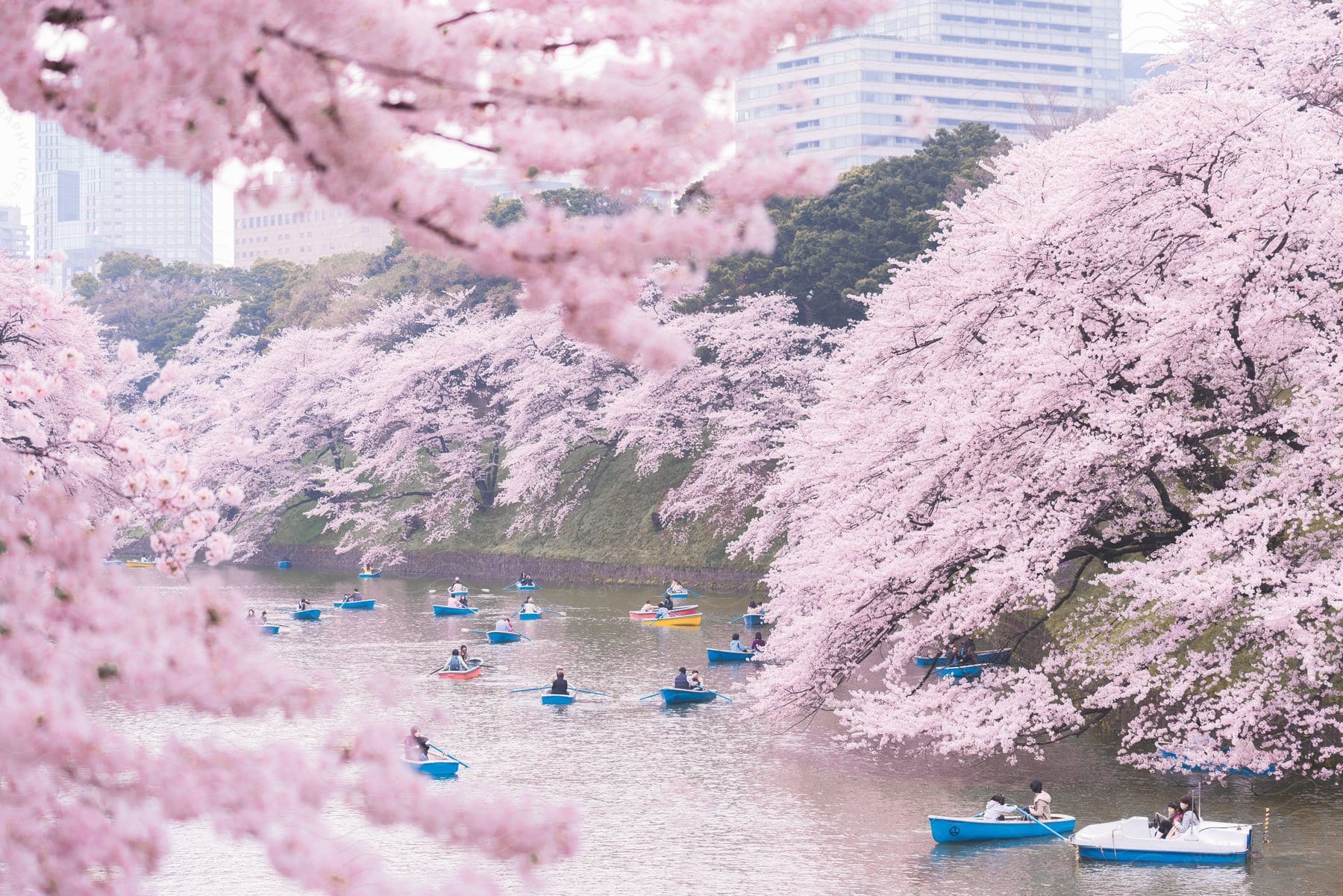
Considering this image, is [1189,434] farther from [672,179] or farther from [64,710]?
[64,710]

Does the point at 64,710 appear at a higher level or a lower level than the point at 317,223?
lower

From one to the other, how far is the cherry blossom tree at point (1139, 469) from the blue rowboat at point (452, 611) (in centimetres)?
2084

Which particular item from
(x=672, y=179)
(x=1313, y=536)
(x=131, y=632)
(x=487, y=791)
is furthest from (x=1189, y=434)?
(x=131, y=632)

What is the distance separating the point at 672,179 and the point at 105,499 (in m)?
30.0

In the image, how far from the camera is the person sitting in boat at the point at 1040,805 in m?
17.5

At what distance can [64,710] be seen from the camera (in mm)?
3553

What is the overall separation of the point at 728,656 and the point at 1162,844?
656 inches

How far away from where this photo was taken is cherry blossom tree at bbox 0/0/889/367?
3.84m

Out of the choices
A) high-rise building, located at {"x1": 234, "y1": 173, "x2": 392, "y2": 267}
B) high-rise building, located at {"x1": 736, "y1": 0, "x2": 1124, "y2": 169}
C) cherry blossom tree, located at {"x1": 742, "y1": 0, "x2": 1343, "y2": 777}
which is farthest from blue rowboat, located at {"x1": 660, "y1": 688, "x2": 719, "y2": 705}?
high-rise building, located at {"x1": 234, "y1": 173, "x2": 392, "y2": 267}

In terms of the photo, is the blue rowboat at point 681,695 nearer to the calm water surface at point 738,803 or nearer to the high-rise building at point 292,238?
the calm water surface at point 738,803

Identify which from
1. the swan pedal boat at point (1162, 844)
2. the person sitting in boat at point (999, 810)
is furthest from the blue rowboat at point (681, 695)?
the swan pedal boat at point (1162, 844)

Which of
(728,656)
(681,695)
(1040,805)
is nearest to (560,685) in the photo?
(681,695)

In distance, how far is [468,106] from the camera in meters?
4.31

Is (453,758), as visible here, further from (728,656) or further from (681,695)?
(728,656)
